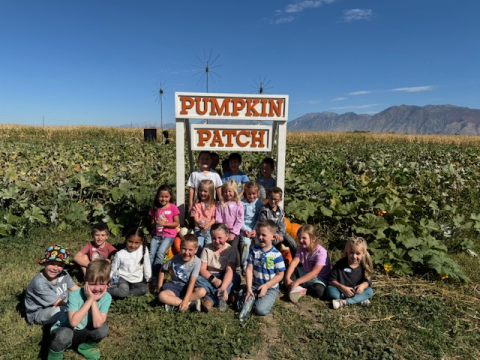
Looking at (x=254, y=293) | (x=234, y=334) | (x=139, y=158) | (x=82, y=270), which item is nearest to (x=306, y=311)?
(x=254, y=293)

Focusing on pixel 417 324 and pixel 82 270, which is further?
pixel 82 270

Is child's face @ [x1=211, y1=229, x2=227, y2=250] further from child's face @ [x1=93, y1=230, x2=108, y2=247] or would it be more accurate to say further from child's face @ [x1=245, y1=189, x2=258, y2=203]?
child's face @ [x1=93, y1=230, x2=108, y2=247]

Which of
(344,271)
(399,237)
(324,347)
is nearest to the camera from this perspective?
(324,347)

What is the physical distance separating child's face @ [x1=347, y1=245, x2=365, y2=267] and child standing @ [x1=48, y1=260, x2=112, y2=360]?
2.91 meters

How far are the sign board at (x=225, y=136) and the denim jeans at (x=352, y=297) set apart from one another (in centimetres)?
250

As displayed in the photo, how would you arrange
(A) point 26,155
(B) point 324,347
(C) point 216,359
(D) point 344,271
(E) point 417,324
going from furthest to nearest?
(A) point 26,155
(D) point 344,271
(E) point 417,324
(B) point 324,347
(C) point 216,359

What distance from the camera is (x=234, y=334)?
370cm

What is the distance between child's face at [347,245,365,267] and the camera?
4395 mm

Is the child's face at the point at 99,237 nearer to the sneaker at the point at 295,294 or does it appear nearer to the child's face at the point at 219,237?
the child's face at the point at 219,237

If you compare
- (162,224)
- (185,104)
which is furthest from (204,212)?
(185,104)

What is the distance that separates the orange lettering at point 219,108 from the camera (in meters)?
5.43

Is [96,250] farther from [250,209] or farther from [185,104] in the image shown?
[185,104]

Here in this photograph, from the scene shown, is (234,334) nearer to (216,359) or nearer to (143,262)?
(216,359)

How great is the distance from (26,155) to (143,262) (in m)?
10.1
